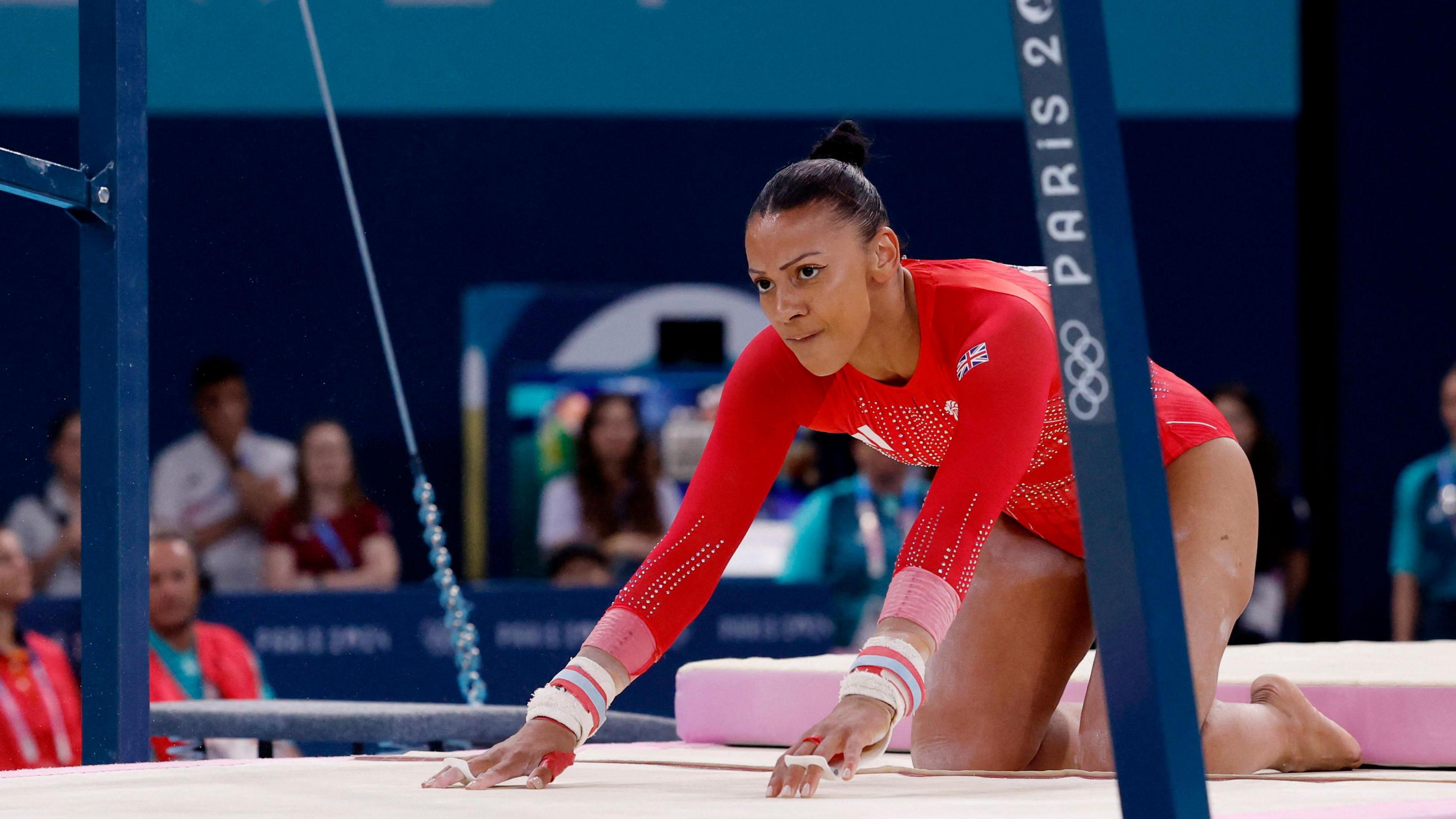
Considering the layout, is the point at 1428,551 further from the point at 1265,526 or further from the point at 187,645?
the point at 187,645

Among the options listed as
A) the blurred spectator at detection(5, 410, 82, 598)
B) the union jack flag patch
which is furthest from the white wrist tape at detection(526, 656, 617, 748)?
the blurred spectator at detection(5, 410, 82, 598)

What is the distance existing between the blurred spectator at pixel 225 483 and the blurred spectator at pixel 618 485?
3.47 feet

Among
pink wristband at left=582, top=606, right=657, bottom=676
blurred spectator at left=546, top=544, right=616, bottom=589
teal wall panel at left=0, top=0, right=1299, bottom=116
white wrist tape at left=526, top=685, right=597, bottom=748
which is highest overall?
teal wall panel at left=0, top=0, right=1299, bottom=116

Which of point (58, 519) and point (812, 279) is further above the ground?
point (812, 279)

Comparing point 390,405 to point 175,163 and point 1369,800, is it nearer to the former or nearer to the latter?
point 175,163

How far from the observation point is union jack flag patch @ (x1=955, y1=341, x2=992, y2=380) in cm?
202

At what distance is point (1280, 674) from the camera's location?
2.69m

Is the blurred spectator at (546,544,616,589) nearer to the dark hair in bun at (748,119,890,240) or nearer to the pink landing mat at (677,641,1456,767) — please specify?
the pink landing mat at (677,641,1456,767)

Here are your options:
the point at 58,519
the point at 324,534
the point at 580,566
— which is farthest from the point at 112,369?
the point at 580,566

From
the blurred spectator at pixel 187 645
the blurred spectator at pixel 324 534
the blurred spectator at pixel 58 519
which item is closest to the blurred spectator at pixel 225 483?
the blurred spectator at pixel 324 534

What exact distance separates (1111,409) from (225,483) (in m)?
4.25

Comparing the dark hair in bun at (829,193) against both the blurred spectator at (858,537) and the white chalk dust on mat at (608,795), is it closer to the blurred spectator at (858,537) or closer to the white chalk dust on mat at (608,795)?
the white chalk dust on mat at (608,795)

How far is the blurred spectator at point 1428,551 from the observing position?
557 cm

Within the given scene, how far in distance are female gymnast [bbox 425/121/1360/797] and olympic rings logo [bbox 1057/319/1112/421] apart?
67 centimetres
